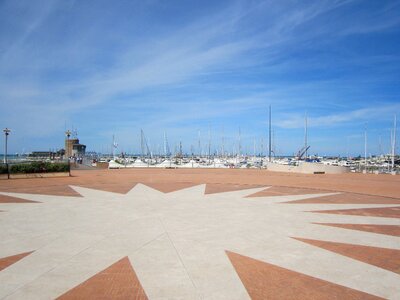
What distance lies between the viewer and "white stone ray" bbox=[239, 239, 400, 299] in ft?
18.2

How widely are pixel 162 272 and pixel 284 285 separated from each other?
215 cm

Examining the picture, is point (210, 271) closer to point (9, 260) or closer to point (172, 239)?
point (172, 239)

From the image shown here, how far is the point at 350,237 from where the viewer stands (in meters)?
8.46

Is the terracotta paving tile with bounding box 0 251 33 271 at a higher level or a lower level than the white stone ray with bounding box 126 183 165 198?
lower

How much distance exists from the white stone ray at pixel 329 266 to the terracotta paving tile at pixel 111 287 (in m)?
2.61

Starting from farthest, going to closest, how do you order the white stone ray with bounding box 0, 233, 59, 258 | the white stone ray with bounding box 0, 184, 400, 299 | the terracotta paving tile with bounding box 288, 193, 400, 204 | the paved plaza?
the terracotta paving tile with bounding box 288, 193, 400, 204
the white stone ray with bounding box 0, 233, 59, 258
the white stone ray with bounding box 0, 184, 400, 299
the paved plaza

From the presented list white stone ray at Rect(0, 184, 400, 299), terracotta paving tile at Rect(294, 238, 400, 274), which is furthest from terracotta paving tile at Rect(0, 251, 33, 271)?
terracotta paving tile at Rect(294, 238, 400, 274)

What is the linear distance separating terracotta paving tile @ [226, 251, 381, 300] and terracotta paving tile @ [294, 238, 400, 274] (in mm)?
1635

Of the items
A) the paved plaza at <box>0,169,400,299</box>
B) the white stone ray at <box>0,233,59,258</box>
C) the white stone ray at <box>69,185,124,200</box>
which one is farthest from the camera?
the white stone ray at <box>69,185,124,200</box>

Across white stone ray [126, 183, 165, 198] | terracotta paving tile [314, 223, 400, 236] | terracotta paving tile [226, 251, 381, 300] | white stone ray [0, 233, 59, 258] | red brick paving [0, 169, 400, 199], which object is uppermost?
red brick paving [0, 169, 400, 199]

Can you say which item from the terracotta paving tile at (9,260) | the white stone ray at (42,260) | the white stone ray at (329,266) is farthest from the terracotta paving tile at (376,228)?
the terracotta paving tile at (9,260)

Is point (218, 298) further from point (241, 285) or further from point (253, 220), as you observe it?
point (253, 220)

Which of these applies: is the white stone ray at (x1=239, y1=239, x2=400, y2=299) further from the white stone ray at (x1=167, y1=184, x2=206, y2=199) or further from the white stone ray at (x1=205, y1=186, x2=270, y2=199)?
the white stone ray at (x1=167, y1=184, x2=206, y2=199)

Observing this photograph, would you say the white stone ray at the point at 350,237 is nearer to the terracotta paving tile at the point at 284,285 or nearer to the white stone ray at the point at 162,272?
the terracotta paving tile at the point at 284,285
